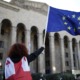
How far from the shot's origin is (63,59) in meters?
52.5

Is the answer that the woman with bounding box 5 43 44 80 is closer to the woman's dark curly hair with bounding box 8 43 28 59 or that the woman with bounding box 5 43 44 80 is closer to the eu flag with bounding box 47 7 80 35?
the woman's dark curly hair with bounding box 8 43 28 59

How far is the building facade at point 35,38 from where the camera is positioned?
44438 mm

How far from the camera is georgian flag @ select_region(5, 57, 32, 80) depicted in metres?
3.21

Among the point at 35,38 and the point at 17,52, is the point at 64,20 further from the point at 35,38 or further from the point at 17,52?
the point at 35,38

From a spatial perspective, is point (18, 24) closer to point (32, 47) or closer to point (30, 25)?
point (30, 25)

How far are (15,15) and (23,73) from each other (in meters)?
42.7

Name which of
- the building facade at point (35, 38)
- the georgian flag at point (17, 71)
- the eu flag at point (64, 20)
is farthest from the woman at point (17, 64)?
the building facade at point (35, 38)

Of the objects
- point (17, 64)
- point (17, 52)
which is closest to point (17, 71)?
point (17, 64)

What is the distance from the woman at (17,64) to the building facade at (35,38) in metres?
35.5

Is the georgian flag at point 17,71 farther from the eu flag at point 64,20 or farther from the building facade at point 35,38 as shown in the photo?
the building facade at point 35,38

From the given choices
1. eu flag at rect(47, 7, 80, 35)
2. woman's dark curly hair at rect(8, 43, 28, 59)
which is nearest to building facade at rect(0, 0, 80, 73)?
eu flag at rect(47, 7, 80, 35)

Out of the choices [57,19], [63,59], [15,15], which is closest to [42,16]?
[15,15]

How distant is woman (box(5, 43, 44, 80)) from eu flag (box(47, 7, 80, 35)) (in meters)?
5.02

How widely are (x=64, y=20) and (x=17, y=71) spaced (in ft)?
19.6
